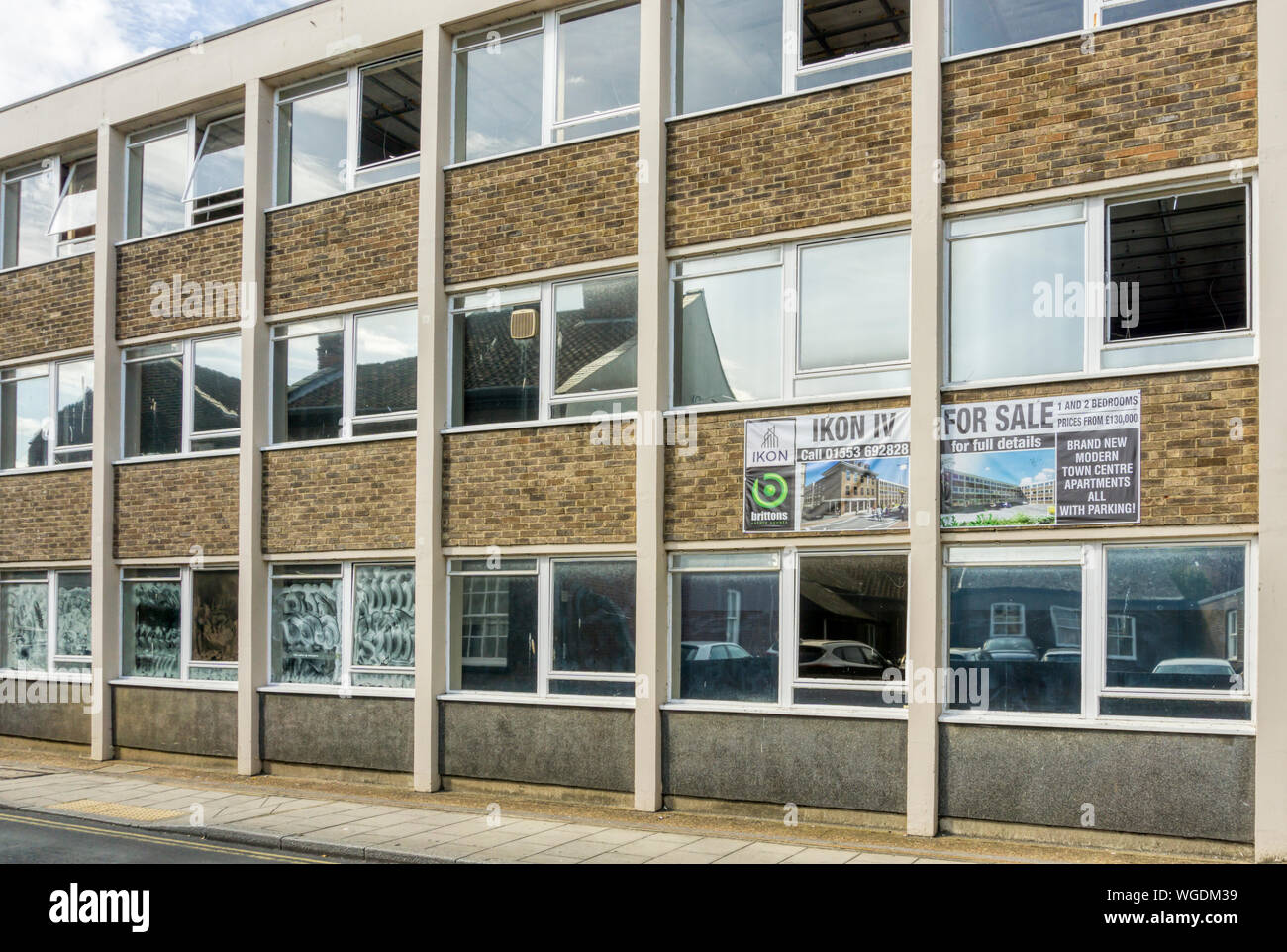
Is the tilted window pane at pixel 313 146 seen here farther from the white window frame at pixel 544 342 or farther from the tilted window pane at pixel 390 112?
the white window frame at pixel 544 342

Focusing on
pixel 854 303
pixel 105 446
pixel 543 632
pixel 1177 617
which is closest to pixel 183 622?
pixel 105 446

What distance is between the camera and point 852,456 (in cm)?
1134

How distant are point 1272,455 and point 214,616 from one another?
12.5 m

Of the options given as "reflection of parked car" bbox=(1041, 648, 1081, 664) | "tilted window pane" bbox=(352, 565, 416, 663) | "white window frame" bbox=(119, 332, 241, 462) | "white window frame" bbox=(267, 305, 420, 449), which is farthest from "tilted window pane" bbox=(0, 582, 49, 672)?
"reflection of parked car" bbox=(1041, 648, 1081, 664)

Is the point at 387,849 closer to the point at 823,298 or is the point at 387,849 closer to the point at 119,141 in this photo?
the point at 823,298

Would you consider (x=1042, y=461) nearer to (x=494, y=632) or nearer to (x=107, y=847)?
(x=494, y=632)

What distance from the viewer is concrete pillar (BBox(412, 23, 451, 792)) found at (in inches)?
535

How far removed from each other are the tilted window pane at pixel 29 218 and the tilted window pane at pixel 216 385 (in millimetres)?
4118

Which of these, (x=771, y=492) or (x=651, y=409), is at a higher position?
(x=651, y=409)

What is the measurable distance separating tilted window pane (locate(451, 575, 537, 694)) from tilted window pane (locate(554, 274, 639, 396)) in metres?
2.27

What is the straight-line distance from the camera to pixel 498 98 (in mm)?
14086

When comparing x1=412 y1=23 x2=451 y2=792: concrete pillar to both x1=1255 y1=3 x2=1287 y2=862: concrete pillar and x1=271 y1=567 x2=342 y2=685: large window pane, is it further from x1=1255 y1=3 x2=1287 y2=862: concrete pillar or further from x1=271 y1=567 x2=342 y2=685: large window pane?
x1=1255 y1=3 x2=1287 y2=862: concrete pillar

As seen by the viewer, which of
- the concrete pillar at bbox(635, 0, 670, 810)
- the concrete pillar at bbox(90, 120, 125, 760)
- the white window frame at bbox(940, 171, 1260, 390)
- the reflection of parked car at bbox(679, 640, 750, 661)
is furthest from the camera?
the concrete pillar at bbox(90, 120, 125, 760)
